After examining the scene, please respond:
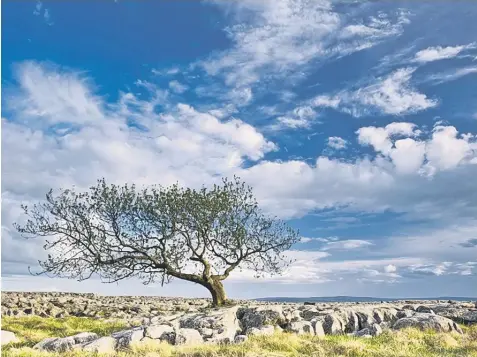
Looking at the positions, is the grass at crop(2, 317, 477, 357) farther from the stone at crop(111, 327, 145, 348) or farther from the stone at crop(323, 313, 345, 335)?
the stone at crop(323, 313, 345, 335)

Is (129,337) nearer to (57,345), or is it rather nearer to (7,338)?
(57,345)

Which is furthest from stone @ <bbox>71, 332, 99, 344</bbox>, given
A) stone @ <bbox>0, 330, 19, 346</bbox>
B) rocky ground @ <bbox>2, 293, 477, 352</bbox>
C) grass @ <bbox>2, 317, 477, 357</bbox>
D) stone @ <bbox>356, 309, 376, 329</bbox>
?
stone @ <bbox>356, 309, 376, 329</bbox>

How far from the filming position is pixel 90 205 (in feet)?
139

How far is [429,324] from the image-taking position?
1163 inches

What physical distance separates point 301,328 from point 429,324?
7099mm

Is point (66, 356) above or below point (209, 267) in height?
below

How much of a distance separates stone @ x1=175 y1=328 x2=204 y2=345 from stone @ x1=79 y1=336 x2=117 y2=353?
321cm

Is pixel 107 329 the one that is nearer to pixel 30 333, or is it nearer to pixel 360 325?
pixel 30 333

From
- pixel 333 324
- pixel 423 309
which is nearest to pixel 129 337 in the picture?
pixel 333 324

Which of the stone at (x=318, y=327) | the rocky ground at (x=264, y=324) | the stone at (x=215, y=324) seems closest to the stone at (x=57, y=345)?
the rocky ground at (x=264, y=324)

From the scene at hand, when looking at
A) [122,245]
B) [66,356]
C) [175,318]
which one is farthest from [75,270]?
[66,356]

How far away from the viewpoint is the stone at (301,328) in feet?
95.9

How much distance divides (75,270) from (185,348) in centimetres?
2131

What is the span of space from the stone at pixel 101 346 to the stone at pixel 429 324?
1566 cm
